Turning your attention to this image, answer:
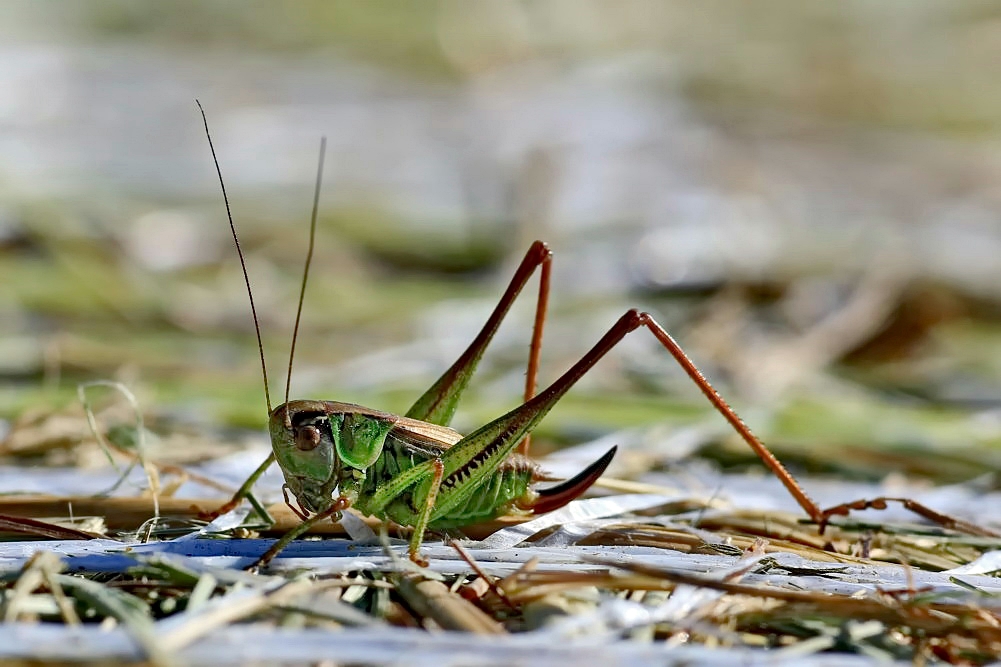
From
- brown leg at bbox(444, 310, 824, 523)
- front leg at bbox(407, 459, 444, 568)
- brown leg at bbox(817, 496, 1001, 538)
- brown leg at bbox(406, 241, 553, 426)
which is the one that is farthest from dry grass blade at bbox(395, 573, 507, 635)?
brown leg at bbox(817, 496, 1001, 538)

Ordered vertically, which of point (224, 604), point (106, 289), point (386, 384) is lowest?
point (224, 604)

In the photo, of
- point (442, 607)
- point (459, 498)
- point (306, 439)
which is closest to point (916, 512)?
point (459, 498)

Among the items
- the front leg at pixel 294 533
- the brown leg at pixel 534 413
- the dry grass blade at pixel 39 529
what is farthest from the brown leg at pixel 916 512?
the dry grass blade at pixel 39 529

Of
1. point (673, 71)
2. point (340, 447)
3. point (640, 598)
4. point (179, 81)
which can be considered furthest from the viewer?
point (673, 71)

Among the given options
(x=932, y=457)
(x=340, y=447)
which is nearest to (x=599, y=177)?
(x=932, y=457)

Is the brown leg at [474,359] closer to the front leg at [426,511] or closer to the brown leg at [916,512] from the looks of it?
the front leg at [426,511]

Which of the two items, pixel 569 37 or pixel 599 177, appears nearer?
pixel 599 177

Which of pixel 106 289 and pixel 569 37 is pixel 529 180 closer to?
pixel 106 289
